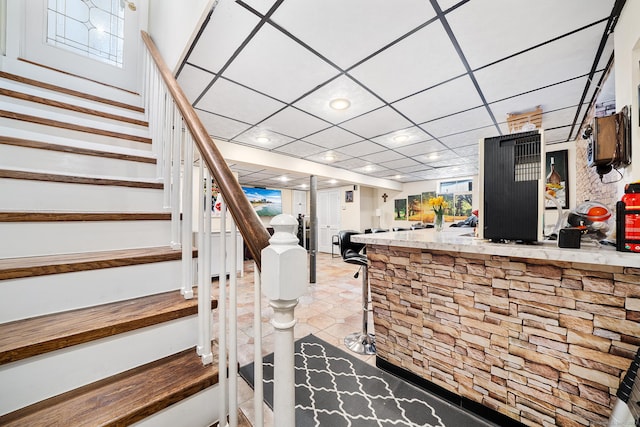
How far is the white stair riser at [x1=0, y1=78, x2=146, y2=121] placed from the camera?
70.0 inches

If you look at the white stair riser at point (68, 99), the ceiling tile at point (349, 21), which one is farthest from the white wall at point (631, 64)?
the white stair riser at point (68, 99)

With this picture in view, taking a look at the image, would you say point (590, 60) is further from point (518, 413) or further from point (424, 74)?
point (518, 413)

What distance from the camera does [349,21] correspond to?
1457 millimetres

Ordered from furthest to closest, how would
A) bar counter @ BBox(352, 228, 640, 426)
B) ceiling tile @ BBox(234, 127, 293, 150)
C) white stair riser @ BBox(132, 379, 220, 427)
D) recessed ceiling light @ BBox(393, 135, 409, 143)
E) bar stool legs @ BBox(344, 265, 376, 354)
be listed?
recessed ceiling light @ BBox(393, 135, 409, 143), ceiling tile @ BBox(234, 127, 293, 150), bar stool legs @ BBox(344, 265, 376, 354), bar counter @ BBox(352, 228, 640, 426), white stair riser @ BBox(132, 379, 220, 427)

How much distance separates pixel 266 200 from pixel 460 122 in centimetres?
611

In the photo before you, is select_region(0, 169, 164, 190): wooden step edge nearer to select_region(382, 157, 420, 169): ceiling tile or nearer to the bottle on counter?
the bottle on counter

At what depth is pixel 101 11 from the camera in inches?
100

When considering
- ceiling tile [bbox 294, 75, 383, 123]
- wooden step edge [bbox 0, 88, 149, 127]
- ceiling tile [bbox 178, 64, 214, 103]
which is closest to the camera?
wooden step edge [bbox 0, 88, 149, 127]

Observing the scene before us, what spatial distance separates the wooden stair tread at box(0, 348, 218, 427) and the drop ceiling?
191 centimetres

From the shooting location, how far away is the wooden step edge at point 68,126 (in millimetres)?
1536

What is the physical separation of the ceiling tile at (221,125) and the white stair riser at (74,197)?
4.90 feet

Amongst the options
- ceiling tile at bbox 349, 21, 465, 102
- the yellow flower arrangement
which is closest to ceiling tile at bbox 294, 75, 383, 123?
ceiling tile at bbox 349, 21, 465, 102

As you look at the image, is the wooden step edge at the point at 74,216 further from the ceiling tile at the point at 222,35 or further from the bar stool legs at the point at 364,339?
the bar stool legs at the point at 364,339

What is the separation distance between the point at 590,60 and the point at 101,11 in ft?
15.1
